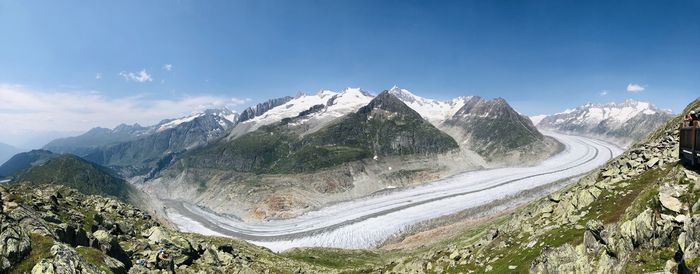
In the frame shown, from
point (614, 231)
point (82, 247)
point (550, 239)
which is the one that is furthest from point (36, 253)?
point (550, 239)

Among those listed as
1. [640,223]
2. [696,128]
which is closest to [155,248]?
[640,223]

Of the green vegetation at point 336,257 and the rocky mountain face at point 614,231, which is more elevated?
the rocky mountain face at point 614,231

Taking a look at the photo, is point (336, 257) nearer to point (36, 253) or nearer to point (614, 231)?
point (36, 253)

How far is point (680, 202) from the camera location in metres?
26.6

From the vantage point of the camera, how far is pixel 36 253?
95.6ft

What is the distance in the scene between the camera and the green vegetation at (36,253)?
2756cm

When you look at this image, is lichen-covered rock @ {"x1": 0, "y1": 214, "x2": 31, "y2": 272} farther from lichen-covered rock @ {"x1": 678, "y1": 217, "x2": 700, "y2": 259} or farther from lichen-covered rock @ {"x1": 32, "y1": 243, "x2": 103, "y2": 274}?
lichen-covered rock @ {"x1": 678, "y1": 217, "x2": 700, "y2": 259}

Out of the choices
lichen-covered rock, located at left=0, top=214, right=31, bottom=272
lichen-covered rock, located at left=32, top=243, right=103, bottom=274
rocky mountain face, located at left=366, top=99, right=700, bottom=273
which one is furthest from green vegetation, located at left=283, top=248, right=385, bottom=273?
lichen-covered rock, located at left=0, top=214, right=31, bottom=272

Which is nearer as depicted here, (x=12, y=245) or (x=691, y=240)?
(x=691, y=240)

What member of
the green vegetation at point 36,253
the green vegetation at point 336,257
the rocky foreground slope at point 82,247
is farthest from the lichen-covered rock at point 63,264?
the green vegetation at point 336,257

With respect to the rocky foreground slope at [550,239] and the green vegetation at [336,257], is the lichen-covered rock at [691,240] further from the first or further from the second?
the green vegetation at [336,257]

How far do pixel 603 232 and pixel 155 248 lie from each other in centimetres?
4903

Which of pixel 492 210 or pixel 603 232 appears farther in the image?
pixel 492 210

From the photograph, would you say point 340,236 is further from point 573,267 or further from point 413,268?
point 573,267
